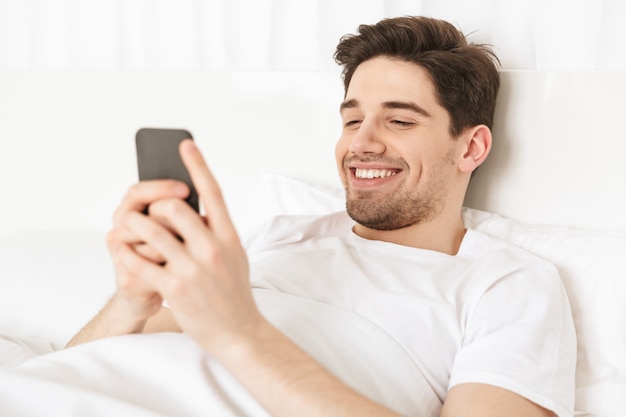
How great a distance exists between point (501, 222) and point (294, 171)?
54 centimetres

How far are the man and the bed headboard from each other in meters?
0.10

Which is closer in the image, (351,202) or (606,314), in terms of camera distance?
(606,314)

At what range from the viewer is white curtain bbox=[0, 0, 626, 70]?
1658mm

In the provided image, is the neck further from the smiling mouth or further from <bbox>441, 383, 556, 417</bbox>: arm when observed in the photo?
<bbox>441, 383, 556, 417</bbox>: arm

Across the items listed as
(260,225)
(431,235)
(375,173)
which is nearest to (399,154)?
(375,173)

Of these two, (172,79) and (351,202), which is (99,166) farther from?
(351,202)

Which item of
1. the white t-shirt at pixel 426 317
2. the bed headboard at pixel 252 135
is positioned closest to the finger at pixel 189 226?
the white t-shirt at pixel 426 317

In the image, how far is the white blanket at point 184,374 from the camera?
935mm

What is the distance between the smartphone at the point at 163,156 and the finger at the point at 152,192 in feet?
0.04

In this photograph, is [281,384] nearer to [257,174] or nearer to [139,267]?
[139,267]

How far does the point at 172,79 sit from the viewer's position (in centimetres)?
195

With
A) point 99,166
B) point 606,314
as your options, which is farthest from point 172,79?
point 606,314

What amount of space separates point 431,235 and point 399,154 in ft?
0.56

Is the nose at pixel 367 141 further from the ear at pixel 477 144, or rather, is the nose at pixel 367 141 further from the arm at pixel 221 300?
the arm at pixel 221 300
